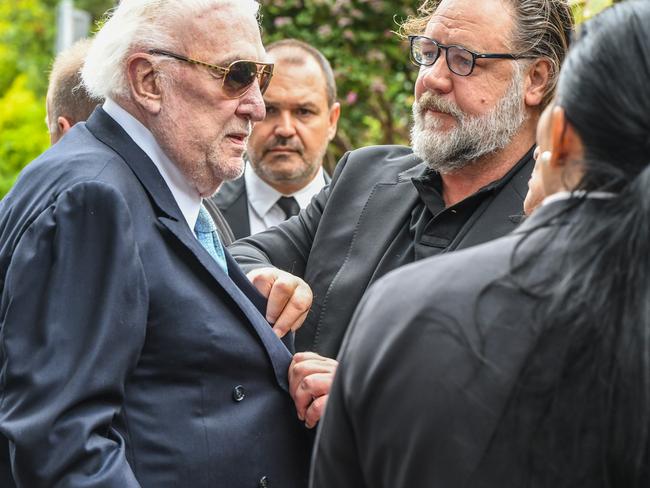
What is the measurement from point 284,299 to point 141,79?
77 cm

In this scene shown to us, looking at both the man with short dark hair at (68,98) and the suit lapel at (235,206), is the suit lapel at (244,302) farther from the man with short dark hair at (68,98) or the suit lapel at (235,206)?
the suit lapel at (235,206)

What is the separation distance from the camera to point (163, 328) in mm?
2533

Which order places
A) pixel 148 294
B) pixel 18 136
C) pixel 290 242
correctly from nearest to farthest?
pixel 148 294 < pixel 290 242 < pixel 18 136

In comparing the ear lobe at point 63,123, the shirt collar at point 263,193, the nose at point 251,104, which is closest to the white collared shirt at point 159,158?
the nose at point 251,104

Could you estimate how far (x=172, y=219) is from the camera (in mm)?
2684

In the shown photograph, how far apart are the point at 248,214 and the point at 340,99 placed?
4.07 metres

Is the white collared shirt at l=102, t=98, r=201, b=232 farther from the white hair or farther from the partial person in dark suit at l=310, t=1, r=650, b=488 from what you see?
the partial person in dark suit at l=310, t=1, r=650, b=488

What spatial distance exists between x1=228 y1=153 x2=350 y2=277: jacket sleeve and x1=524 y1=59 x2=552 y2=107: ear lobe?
0.71m

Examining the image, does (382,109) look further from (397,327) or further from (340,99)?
(397,327)

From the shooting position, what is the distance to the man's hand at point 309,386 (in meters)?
2.76

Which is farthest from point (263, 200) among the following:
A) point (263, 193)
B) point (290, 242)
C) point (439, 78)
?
point (439, 78)

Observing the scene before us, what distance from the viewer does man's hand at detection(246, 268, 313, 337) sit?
9.87 feet

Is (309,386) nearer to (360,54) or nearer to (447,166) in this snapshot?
(447,166)

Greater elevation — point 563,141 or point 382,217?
point 563,141
